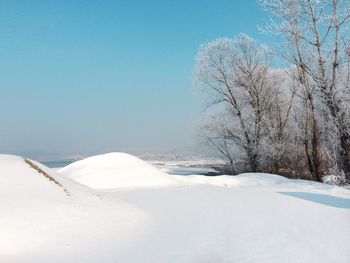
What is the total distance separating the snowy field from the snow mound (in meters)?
4.16

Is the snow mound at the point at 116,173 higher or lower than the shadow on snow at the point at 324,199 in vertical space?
higher

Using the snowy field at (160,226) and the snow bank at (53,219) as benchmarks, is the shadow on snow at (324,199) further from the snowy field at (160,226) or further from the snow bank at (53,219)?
the snow bank at (53,219)

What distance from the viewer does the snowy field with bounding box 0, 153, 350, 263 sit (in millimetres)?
5121

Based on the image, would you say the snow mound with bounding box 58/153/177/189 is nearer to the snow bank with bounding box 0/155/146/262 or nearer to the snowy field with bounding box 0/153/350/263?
the snowy field with bounding box 0/153/350/263

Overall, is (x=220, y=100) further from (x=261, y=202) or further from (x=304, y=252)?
(x=304, y=252)

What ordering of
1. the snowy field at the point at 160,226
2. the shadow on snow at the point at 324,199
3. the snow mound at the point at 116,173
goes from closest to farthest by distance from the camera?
the snowy field at the point at 160,226, the shadow on snow at the point at 324,199, the snow mound at the point at 116,173

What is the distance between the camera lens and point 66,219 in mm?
6172

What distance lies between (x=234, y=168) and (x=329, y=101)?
9446 millimetres

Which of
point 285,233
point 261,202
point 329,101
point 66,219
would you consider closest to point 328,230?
point 285,233

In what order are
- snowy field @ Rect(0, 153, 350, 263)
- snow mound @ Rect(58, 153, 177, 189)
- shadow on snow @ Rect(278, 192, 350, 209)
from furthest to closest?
snow mound @ Rect(58, 153, 177, 189)
shadow on snow @ Rect(278, 192, 350, 209)
snowy field @ Rect(0, 153, 350, 263)

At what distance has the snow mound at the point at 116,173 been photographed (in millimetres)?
14077

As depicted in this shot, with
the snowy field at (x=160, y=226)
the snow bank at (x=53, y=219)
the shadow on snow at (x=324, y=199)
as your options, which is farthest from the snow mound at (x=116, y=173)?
the snow bank at (x=53, y=219)

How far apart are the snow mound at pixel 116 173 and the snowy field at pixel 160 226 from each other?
4161mm

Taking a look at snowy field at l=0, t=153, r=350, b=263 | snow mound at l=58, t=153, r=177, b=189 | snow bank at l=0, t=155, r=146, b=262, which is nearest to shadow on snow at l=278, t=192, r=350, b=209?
snowy field at l=0, t=153, r=350, b=263
